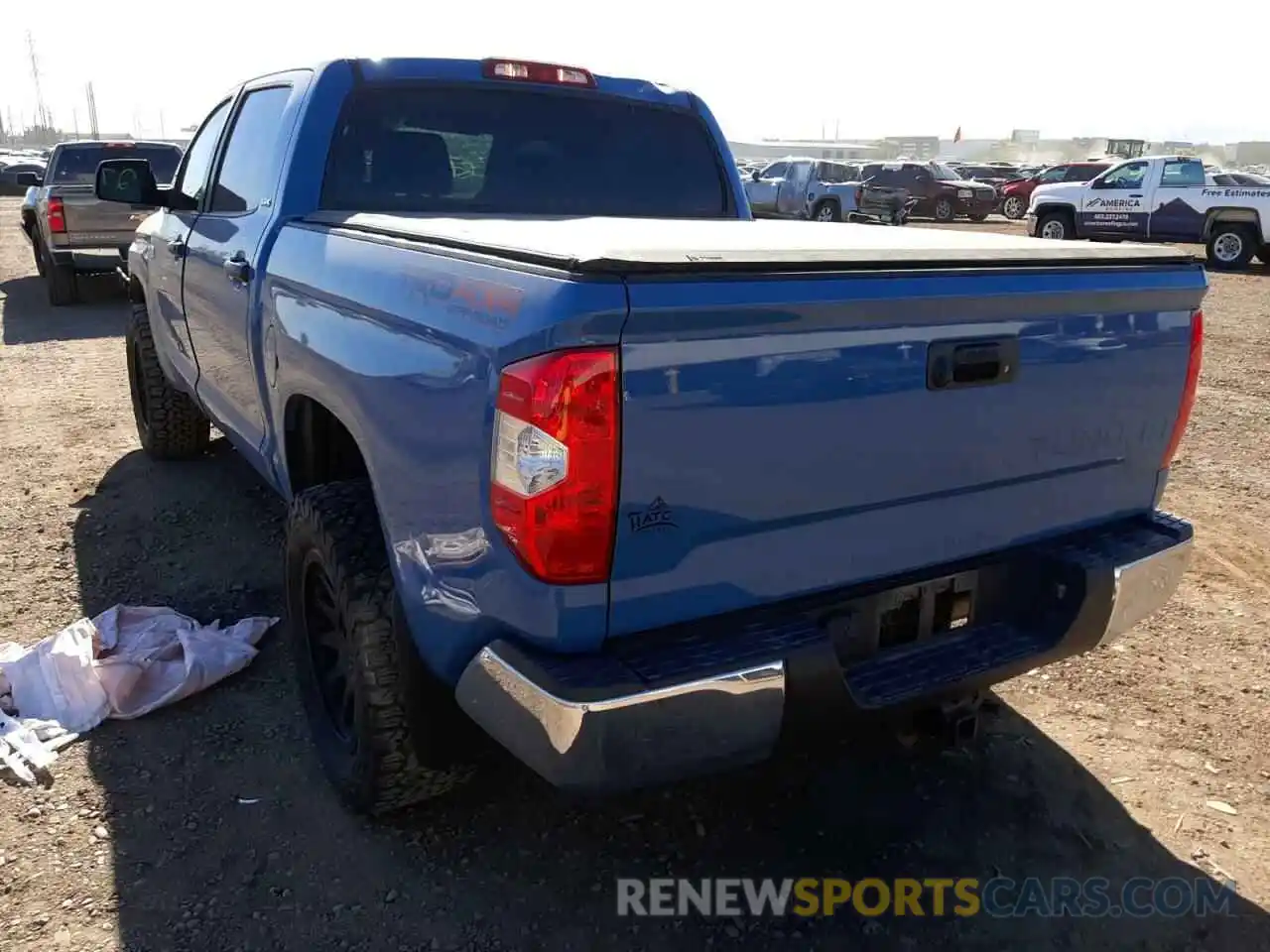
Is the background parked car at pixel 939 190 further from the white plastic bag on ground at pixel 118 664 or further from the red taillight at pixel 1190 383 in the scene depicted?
the white plastic bag on ground at pixel 118 664

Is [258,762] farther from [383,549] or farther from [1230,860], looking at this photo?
[1230,860]

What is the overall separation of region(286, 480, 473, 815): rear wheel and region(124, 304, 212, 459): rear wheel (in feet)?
10.3

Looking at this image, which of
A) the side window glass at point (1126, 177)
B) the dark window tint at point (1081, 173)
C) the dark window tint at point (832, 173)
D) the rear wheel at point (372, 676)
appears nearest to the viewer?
the rear wheel at point (372, 676)

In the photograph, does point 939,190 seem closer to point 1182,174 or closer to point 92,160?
point 1182,174

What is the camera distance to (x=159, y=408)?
568 cm

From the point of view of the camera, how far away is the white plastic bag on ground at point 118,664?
3328 mm

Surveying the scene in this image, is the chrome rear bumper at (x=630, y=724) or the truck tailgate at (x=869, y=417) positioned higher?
the truck tailgate at (x=869, y=417)

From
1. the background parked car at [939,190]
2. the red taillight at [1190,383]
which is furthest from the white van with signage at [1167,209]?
the red taillight at [1190,383]

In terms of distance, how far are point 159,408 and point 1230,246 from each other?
58.5 ft

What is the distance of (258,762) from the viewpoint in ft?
10.3

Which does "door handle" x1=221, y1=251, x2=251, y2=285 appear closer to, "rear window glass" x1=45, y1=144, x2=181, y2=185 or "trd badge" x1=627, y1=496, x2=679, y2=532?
"trd badge" x1=627, y1=496, x2=679, y2=532

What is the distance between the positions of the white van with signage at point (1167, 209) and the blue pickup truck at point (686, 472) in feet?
54.7

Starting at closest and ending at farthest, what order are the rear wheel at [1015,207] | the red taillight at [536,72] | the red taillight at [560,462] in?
the red taillight at [560,462]
the red taillight at [536,72]
the rear wheel at [1015,207]

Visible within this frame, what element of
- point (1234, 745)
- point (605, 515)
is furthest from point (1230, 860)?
point (605, 515)
